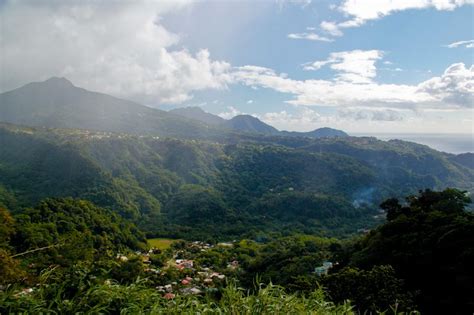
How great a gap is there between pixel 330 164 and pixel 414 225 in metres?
98.1

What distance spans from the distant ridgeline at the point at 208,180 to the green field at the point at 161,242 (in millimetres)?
3059

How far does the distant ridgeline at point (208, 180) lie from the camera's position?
69.7 m

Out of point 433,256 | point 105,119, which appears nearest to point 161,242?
point 433,256

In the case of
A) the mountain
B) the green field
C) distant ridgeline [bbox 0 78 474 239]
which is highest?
the mountain

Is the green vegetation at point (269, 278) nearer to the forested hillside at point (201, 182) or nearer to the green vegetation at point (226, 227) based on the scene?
the green vegetation at point (226, 227)

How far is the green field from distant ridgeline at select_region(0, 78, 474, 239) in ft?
10.0

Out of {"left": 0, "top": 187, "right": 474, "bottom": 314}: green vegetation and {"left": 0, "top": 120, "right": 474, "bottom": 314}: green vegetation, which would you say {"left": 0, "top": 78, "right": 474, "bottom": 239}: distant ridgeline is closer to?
{"left": 0, "top": 120, "right": 474, "bottom": 314}: green vegetation

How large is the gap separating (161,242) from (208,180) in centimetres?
4353

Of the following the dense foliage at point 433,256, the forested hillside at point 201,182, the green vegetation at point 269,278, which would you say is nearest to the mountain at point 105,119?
the forested hillside at point 201,182

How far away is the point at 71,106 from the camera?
190 meters

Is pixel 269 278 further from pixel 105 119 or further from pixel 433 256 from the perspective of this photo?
pixel 105 119

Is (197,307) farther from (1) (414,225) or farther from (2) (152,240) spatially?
(2) (152,240)

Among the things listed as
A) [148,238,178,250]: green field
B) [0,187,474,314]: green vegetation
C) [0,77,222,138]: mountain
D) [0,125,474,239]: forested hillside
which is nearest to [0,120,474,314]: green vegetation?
[0,187,474,314]: green vegetation

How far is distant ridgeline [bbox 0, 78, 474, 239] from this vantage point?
69688 mm
